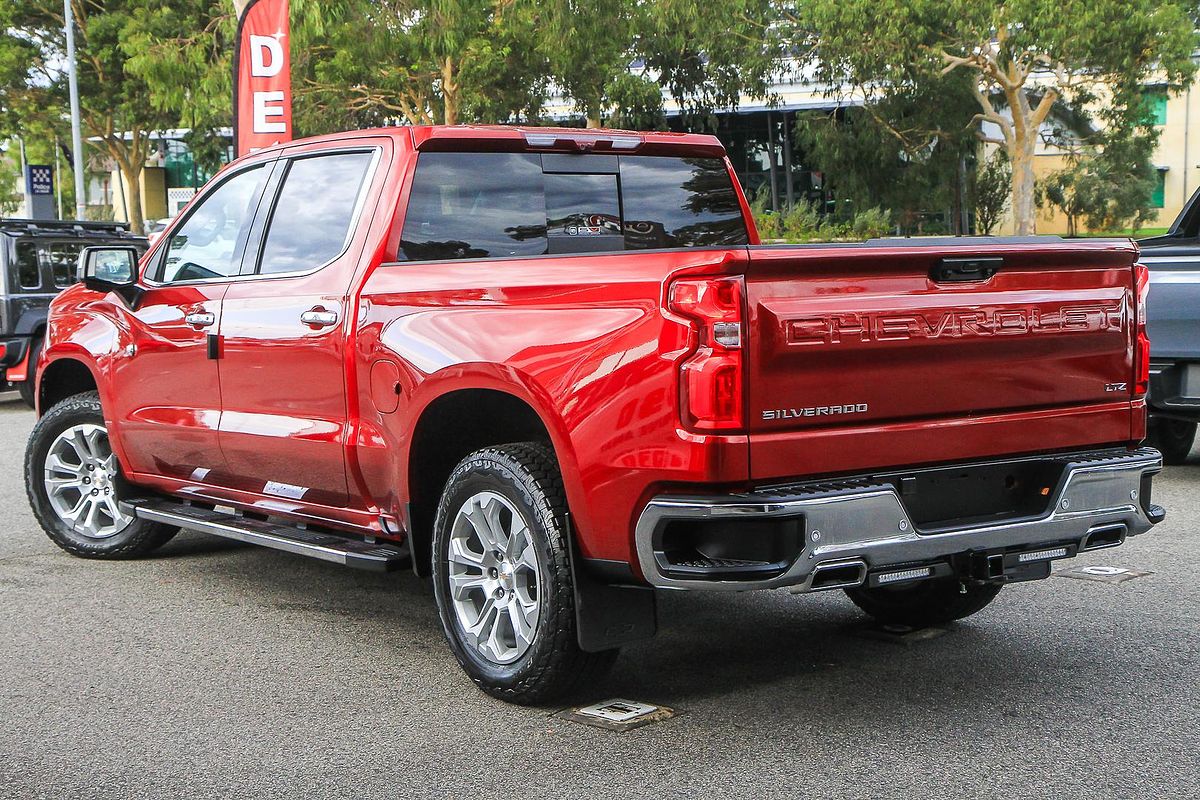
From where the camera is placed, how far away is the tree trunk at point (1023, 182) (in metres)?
34.2

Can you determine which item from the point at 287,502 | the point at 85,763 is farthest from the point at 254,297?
the point at 85,763

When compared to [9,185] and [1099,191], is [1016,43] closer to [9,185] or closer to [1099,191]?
[1099,191]

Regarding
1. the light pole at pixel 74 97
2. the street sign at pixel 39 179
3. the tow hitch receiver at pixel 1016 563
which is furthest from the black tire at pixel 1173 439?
the light pole at pixel 74 97

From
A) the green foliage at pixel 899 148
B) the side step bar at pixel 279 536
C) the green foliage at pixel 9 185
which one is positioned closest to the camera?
the side step bar at pixel 279 536

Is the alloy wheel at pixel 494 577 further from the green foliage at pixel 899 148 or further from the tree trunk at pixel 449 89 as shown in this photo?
the green foliage at pixel 899 148

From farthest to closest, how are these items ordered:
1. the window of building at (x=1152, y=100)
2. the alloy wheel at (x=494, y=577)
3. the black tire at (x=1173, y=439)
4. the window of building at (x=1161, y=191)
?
the window of building at (x=1161, y=191) < the window of building at (x=1152, y=100) < the black tire at (x=1173, y=439) < the alloy wheel at (x=494, y=577)

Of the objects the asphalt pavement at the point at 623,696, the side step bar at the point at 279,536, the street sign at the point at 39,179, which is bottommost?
the asphalt pavement at the point at 623,696

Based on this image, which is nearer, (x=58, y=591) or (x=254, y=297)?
(x=254, y=297)

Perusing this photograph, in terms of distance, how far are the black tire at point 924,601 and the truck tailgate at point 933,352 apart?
1.02 m

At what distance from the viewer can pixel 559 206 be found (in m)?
5.86

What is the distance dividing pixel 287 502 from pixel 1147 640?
3476mm

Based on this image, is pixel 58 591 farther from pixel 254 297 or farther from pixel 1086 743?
pixel 1086 743

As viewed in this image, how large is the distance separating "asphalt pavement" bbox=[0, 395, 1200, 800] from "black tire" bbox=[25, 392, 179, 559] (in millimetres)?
551

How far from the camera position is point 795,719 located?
4.66m
